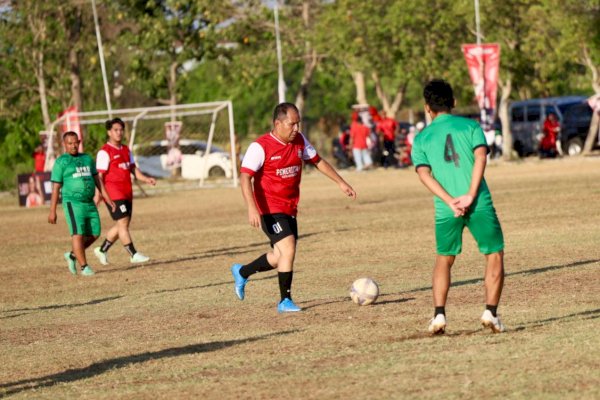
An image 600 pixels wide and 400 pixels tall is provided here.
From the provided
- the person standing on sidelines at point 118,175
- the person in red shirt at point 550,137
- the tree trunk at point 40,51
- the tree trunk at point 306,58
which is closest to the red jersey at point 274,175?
the person standing on sidelines at point 118,175

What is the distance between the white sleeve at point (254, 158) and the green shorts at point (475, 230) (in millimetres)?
2809

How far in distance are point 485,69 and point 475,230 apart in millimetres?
37007

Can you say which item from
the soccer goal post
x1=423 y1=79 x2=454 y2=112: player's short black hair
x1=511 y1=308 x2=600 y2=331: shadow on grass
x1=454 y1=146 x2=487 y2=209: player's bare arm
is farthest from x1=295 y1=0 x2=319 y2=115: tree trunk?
x1=454 y1=146 x2=487 y2=209: player's bare arm

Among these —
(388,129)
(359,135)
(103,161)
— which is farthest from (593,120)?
(103,161)

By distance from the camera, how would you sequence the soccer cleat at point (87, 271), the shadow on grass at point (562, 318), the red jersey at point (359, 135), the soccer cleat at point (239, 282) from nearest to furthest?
1. the shadow on grass at point (562, 318)
2. the soccer cleat at point (239, 282)
3. the soccer cleat at point (87, 271)
4. the red jersey at point (359, 135)

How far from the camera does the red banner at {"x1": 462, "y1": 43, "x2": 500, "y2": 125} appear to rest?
45625 mm

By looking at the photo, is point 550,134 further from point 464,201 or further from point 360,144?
point 464,201

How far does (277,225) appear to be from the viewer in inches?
481

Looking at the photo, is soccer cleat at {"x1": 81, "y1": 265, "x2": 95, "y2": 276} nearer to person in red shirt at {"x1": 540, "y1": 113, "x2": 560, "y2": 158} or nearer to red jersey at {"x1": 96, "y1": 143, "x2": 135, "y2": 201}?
red jersey at {"x1": 96, "y1": 143, "x2": 135, "y2": 201}

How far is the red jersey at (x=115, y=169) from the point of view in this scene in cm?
1873

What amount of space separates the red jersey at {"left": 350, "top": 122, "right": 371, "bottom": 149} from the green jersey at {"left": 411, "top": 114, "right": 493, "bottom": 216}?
3674 centimetres

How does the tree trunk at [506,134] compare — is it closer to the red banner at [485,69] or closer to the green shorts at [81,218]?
the red banner at [485,69]

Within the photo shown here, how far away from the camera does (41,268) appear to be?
19516 millimetres

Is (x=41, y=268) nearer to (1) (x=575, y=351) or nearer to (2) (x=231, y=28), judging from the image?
(1) (x=575, y=351)
